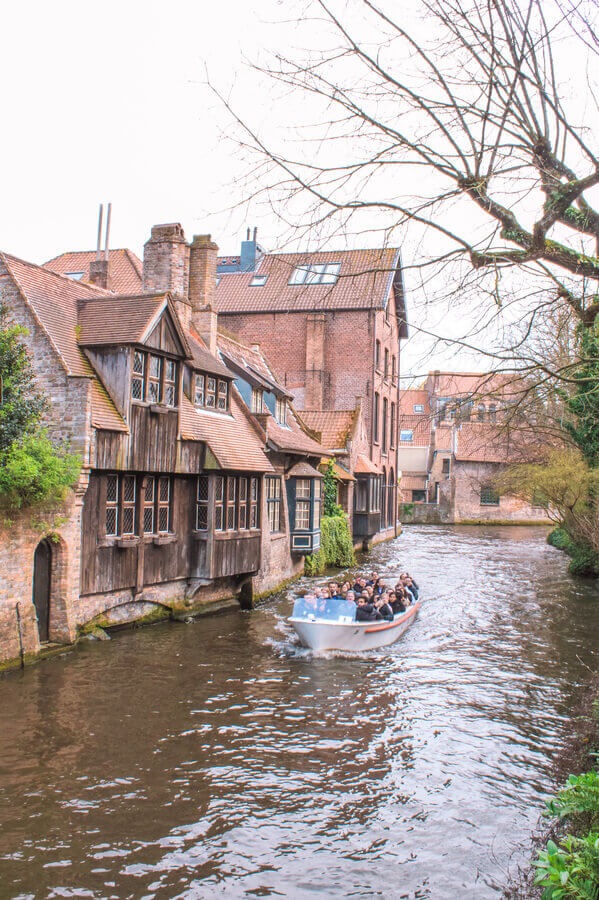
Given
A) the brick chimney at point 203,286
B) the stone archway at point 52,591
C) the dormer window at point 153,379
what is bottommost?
the stone archway at point 52,591

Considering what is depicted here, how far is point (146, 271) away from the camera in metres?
18.2

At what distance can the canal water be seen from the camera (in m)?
6.64

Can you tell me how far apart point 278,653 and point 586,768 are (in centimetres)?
763

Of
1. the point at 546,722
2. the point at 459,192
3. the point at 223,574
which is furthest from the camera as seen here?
the point at 223,574

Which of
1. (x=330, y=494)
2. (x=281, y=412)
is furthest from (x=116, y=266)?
(x=330, y=494)

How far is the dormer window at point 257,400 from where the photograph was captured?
20938 millimetres

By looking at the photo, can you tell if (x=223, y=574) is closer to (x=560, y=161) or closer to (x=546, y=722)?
(x=546, y=722)

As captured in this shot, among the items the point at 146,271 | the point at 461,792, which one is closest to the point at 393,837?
the point at 461,792

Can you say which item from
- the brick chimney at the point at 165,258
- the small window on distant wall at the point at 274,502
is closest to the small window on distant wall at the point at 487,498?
the small window on distant wall at the point at 274,502

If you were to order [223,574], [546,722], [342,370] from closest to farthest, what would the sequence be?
1. [546,722]
2. [223,574]
3. [342,370]

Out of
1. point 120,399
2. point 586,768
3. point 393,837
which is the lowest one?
point 393,837

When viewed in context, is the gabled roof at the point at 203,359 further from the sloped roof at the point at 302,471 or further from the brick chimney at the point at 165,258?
the sloped roof at the point at 302,471

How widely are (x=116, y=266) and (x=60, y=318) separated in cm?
1743

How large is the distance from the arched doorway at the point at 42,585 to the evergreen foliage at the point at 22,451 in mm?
897
